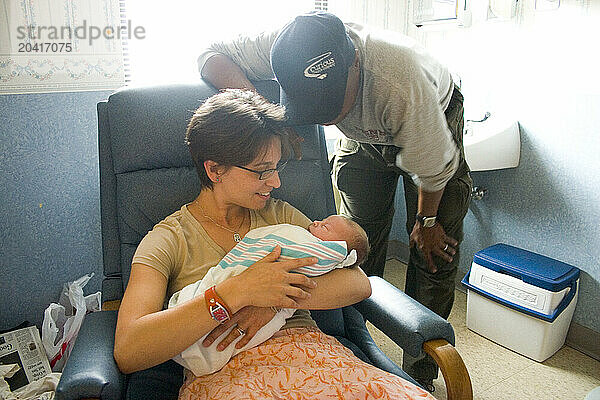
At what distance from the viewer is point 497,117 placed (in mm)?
2541

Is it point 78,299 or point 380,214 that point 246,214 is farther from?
point 78,299

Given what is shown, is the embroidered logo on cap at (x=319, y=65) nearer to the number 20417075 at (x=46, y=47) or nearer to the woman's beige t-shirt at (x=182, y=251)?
the woman's beige t-shirt at (x=182, y=251)

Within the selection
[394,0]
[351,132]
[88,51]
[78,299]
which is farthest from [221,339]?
[394,0]

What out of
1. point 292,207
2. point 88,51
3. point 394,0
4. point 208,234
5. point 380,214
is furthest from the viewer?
point 394,0

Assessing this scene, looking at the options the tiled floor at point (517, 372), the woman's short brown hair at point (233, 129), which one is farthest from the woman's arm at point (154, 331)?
the tiled floor at point (517, 372)

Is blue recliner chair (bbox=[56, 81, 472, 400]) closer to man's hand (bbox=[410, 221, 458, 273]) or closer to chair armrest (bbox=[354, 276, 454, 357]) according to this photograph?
chair armrest (bbox=[354, 276, 454, 357])

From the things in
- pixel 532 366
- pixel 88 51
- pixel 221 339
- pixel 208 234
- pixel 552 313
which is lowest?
pixel 532 366

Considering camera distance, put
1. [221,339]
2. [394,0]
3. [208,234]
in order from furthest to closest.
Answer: [394,0] < [208,234] < [221,339]

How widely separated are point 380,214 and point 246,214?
684 millimetres

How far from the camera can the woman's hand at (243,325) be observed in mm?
1243

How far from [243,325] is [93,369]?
33cm

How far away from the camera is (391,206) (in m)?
2.08

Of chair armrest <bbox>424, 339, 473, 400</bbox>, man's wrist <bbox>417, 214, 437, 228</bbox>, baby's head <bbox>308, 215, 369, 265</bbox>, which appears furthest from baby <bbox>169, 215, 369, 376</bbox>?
man's wrist <bbox>417, 214, 437, 228</bbox>

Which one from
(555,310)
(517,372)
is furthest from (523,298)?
(517,372)
